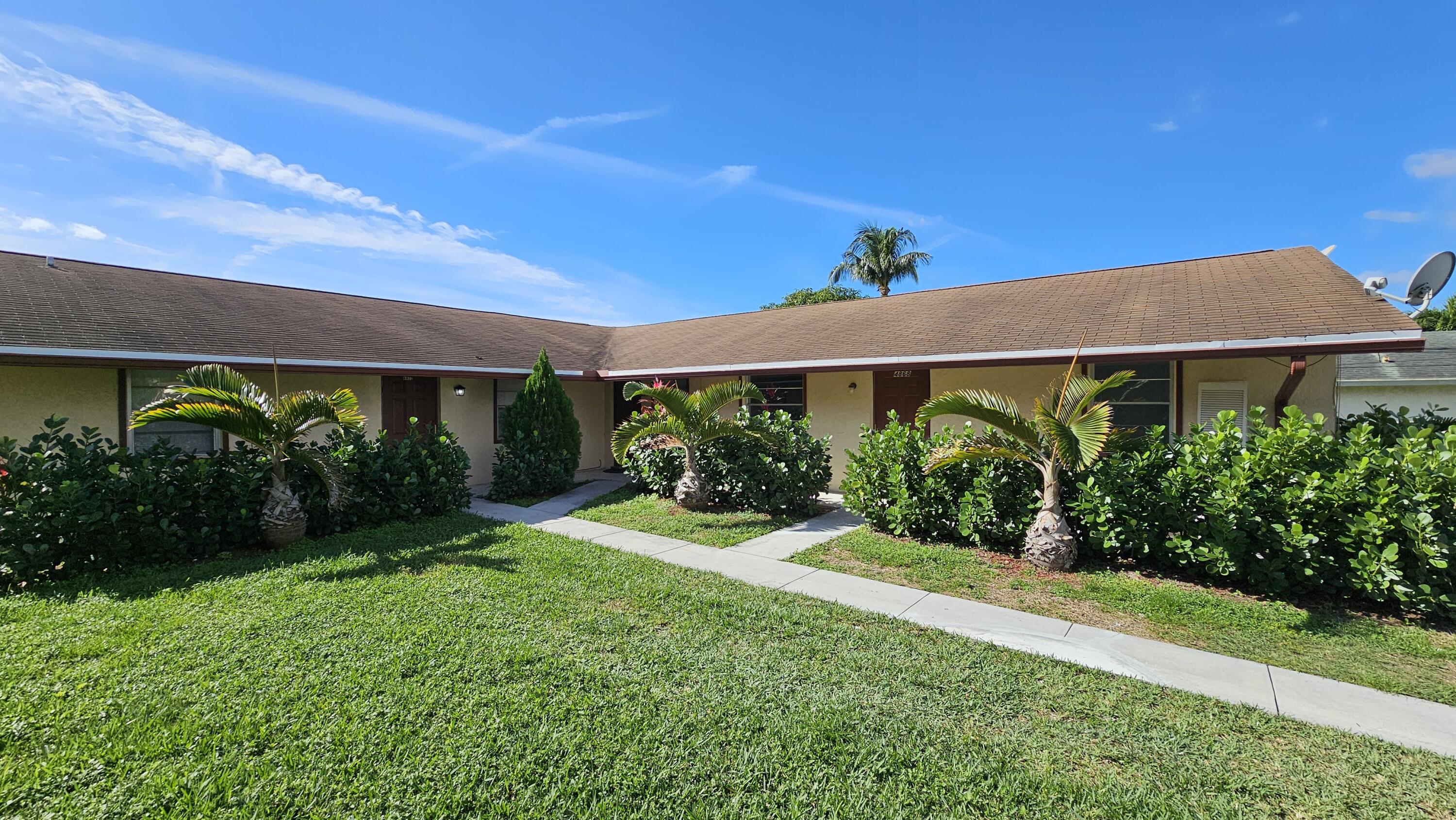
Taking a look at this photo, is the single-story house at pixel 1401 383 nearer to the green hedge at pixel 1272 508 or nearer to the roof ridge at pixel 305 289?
the green hedge at pixel 1272 508

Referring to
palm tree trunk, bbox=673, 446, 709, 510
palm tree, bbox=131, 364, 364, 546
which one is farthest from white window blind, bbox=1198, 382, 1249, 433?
palm tree, bbox=131, 364, 364, 546

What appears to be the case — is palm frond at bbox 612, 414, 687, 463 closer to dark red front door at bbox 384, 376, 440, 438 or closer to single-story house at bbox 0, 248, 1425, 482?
single-story house at bbox 0, 248, 1425, 482

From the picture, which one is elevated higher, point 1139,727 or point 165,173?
point 165,173

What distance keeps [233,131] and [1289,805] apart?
13.5 metres

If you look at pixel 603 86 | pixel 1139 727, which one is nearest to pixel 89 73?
pixel 603 86

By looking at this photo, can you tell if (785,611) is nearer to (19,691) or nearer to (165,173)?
(19,691)

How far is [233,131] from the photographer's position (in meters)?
9.09

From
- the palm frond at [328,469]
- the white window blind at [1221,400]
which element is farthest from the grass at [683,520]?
the white window blind at [1221,400]

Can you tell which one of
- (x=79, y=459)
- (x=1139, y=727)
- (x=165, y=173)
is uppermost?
(x=165, y=173)

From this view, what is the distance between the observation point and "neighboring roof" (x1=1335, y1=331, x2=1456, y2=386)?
12398 millimetres

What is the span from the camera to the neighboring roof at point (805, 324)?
22.4 feet

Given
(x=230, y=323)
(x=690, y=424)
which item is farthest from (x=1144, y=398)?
(x=230, y=323)

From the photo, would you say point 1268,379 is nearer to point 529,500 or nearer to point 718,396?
point 718,396

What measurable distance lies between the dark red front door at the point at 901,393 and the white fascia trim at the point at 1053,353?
0.91 m
